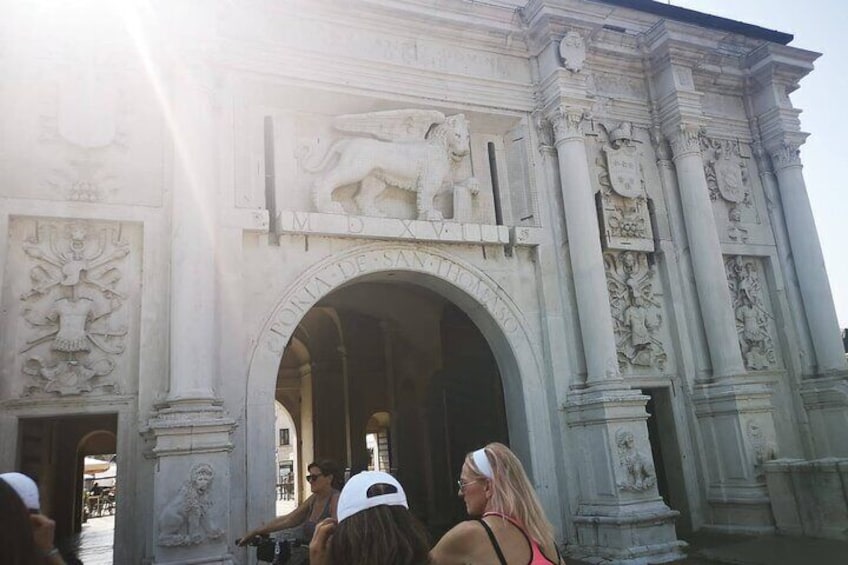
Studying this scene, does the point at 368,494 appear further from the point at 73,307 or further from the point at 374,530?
the point at 73,307

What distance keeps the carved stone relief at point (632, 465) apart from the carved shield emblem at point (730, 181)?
18.3 ft

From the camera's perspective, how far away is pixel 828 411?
37.6 ft

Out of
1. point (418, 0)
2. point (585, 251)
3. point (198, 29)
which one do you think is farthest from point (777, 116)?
point (198, 29)

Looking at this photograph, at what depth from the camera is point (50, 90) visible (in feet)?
26.4

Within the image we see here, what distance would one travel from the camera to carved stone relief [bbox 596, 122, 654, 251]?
1103 cm

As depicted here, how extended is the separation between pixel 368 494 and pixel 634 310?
9.12 metres

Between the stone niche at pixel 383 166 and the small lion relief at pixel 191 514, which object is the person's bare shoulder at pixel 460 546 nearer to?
the small lion relief at pixel 191 514

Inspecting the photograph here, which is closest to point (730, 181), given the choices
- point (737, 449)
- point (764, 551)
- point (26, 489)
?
point (737, 449)

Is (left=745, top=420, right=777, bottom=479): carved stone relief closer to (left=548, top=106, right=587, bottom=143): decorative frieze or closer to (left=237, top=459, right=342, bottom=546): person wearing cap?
(left=548, top=106, right=587, bottom=143): decorative frieze

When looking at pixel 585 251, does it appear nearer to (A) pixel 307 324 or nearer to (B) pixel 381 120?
(B) pixel 381 120

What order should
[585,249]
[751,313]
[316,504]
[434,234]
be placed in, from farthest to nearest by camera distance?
1. [751,313]
2. [585,249]
3. [434,234]
4. [316,504]

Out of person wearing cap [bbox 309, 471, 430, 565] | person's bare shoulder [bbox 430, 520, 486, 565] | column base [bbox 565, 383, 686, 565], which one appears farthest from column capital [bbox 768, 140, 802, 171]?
person wearing cap [bbox 309, 471, 430, 565]

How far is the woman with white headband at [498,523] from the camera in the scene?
2.80 metres

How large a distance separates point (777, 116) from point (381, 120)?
7.85 metres
